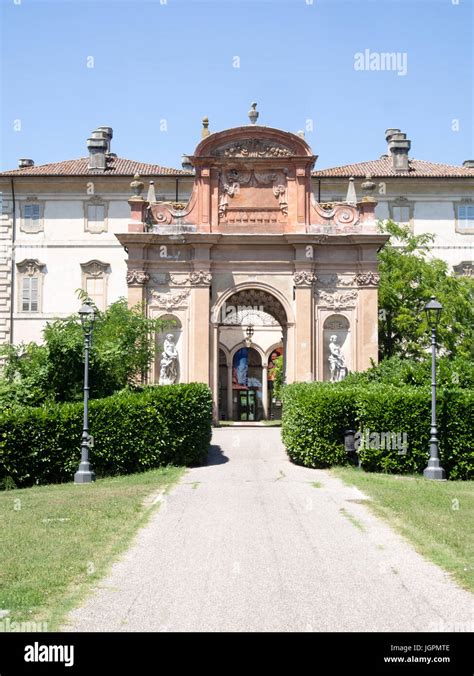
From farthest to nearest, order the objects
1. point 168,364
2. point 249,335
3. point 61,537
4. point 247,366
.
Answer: point 247,366 → point 249,335 → point 168,364 → point 61,537

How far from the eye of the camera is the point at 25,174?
158ft

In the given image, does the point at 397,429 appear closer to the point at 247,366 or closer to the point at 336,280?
the point at 336,280

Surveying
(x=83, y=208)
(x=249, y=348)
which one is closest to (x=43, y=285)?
(x=83, y=208)

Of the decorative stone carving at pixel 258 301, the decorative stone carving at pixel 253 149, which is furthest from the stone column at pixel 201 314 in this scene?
the decorative stone carving at pixel 253 149

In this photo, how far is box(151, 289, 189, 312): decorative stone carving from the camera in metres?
32.8

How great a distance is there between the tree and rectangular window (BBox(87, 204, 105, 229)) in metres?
17.6

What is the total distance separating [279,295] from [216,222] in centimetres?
387

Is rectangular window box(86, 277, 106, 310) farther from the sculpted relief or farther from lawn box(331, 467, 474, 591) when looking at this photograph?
lawn box(331, 467, 474, 591)

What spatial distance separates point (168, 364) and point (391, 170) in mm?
24467

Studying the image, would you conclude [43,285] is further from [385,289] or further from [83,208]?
[385,289]

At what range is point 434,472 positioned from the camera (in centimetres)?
2061

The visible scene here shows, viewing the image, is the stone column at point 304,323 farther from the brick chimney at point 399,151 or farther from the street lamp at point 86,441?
the brick chimney at point 399,151

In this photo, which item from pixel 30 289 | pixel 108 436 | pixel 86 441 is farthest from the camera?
pixel 30 289

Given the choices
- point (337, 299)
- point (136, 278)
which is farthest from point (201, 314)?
point (337, 299)
